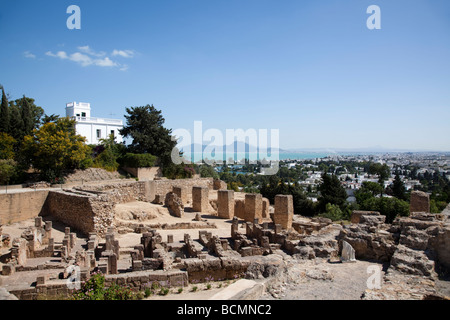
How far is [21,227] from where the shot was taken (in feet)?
54.5

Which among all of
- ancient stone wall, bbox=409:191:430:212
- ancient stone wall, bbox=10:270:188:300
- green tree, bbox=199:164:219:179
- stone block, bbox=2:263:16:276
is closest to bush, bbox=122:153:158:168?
green tree, bbox=199:164:219:179

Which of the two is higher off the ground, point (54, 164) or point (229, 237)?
point (54, 164)

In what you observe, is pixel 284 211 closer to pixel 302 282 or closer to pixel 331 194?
pixel 302 282

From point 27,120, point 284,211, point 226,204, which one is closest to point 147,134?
point 27,120

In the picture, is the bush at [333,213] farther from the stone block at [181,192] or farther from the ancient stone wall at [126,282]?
the ancient stone wall at [126,282]

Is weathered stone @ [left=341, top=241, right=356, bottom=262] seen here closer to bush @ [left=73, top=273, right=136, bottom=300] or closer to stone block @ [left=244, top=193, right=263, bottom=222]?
bush @ [left=73, top=273, right=136, bottom=300]

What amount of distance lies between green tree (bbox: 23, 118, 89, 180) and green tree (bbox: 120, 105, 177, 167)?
31.5 feet

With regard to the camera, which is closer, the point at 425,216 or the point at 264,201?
the point at 425,216

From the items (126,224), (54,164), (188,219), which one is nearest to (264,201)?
(188,219)
